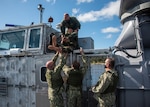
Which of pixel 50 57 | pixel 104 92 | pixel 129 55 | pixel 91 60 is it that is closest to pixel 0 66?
pixel 50 57

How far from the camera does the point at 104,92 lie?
418 centimetres

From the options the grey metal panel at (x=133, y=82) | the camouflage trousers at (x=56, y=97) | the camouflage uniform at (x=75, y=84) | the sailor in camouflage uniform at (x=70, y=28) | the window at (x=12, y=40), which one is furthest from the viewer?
the window at (x=12, y=40)

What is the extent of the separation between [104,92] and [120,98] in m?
0.41

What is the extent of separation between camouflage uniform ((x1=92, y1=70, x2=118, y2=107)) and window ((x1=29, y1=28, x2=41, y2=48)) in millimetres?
2338

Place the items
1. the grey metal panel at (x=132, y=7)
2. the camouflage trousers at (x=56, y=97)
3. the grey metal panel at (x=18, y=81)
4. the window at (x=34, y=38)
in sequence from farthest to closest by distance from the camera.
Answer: the window at (x=34, y=38) → the grey metal panel at (x=18, y=81) → the camouflage trousers at (x=56, y=97) → the grey metal panel at (x=132, y=7)

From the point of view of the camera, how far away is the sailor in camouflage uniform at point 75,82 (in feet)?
14.8

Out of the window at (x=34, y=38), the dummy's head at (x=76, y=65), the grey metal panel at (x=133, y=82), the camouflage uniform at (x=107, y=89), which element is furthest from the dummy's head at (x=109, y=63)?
the window at (x=34, y=38)

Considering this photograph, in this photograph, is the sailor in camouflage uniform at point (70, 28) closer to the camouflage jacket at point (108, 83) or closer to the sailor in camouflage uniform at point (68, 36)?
the sailor in camouflage uniform at point (68, 36)

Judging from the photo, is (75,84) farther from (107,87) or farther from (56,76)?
(107,87)

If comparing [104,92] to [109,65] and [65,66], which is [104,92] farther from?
[65,66]

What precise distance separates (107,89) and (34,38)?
2.74m

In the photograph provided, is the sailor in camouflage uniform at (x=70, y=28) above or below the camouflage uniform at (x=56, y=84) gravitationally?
above

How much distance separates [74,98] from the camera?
14.8 feet

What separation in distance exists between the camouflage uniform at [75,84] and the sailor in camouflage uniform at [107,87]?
446mm
